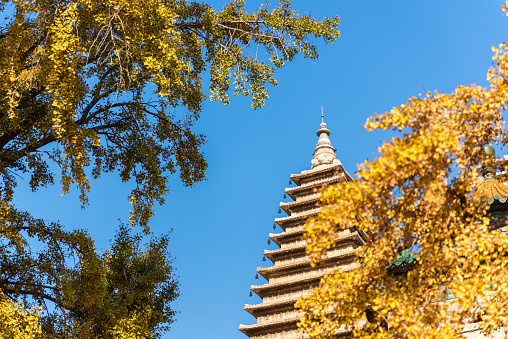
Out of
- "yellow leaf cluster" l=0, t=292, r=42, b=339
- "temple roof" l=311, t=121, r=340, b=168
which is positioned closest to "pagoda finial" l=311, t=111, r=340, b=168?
"temple roof" l=311, t=121, r=340, b=168

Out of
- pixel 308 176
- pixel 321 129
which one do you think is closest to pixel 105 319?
pixel 308 176

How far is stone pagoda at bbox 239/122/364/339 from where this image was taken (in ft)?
96.4

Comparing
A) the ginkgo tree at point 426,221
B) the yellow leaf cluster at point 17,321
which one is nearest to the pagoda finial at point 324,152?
the yellow leaf cluster at point 17,321

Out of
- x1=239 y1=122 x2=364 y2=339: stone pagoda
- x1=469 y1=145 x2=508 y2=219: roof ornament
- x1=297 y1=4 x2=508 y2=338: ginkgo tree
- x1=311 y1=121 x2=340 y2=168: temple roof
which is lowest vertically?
x1=297 y1=4 x2=508 y2=338: ginkgo tree

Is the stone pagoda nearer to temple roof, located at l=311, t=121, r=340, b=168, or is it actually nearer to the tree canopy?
temple roof, located at l=311, t=121, r=340, b=168

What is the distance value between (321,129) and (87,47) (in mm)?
28530

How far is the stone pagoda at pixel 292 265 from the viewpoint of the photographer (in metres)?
29.4

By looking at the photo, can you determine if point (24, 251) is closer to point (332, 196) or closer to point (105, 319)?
point (105, 319)

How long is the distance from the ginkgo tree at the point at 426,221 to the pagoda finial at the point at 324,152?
28284 mm

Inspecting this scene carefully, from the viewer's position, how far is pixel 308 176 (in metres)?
36.1

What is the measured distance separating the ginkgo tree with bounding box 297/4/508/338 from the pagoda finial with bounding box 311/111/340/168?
2828 centimetres

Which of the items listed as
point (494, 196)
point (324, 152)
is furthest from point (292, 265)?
point (494, 196)

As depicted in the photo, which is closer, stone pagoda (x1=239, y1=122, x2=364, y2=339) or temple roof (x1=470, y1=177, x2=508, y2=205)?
temple roof (x1=470, y1=177, x2=508, y2=205)

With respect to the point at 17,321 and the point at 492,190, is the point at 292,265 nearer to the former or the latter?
the point at 492,190
